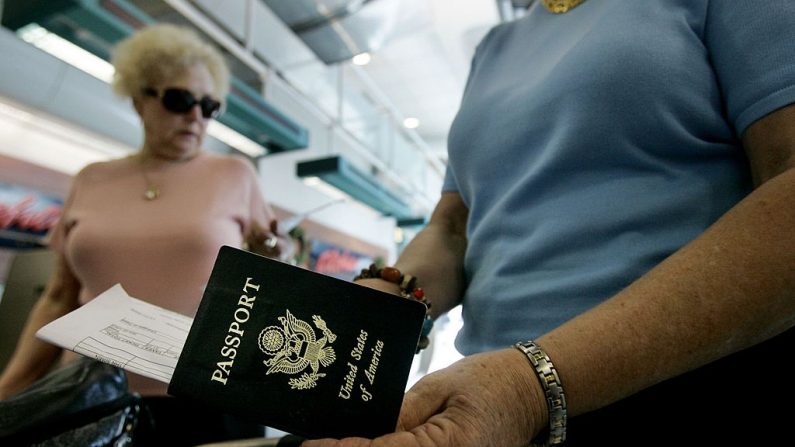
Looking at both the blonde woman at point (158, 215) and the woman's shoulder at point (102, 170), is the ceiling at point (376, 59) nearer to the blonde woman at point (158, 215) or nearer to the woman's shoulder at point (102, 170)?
the blonde woman at point (158, 215)

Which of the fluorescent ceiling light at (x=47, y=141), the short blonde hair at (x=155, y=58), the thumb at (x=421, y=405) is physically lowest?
the thumb at (x=421, y=405)

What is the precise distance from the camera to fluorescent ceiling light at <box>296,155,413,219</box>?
4.66 meters

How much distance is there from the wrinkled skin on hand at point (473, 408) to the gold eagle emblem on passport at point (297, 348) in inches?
2.0

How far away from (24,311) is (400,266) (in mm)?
1874

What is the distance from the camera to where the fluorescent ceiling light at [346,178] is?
4656mm

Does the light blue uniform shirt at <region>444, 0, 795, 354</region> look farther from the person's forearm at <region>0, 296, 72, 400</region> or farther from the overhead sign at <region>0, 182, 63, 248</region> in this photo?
the overhead sign at <region>0, 182, 63, 248</region>

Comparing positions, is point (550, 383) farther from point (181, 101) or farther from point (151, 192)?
point (181, 101)

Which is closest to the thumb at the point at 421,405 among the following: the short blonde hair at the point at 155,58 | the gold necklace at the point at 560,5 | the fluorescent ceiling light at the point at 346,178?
the gold necklace at the point at 560,5

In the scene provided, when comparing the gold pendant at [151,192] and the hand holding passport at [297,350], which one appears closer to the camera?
the hand holding passport at [297,350]

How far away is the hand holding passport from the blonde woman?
627 mm

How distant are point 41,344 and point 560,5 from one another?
1.24m

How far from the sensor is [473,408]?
35cm

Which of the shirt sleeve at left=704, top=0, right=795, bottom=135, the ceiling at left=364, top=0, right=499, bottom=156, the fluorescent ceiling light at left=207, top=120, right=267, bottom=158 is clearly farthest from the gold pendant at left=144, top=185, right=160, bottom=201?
the ceiling at left=364, top=0, right=499, bottom=156

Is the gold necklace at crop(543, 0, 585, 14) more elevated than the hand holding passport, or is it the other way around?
the gold necklace at crop(543, 0, 585, 14)
